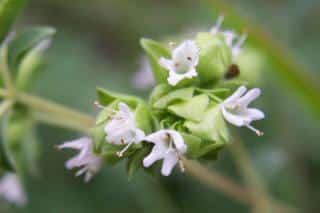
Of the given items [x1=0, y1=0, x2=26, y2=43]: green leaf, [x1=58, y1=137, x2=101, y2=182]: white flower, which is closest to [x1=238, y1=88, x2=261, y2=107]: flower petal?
[x1=58, y1=137, x2=101, y2=182]: white flower

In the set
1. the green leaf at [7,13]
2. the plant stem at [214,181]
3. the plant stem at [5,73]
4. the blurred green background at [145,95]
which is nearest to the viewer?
the green leaf at [7,13]

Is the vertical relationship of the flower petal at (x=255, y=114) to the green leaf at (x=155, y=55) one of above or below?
below

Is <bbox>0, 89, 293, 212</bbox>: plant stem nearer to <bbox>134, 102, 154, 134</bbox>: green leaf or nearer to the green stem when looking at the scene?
the green stem

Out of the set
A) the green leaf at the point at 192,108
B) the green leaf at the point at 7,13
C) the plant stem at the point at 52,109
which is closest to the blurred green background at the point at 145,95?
the plant stem at the point at 52,109

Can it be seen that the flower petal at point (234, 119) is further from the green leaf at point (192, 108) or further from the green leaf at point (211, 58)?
the green leaf at point (211, 58)

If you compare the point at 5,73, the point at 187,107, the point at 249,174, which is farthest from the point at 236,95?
the point at 249,174

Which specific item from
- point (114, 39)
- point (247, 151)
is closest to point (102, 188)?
point (247, 151)
